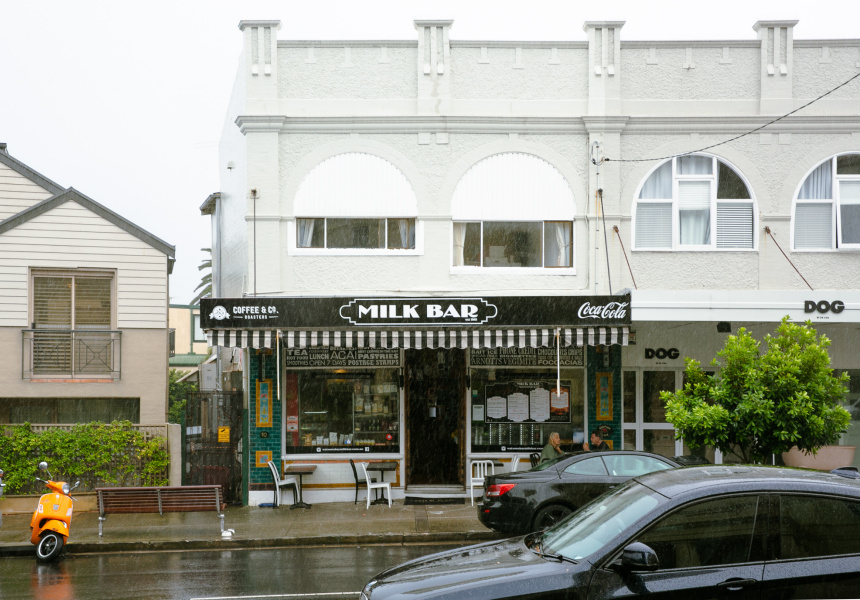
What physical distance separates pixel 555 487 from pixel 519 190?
20.8 feet

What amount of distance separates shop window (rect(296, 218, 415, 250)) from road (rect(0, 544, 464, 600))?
5776mm

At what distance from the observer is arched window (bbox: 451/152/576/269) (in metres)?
15.2

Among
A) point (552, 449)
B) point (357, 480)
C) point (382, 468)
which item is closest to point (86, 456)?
point (357, 480)

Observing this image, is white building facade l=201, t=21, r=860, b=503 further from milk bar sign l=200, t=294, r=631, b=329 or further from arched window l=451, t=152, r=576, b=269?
milk bar sign l=200, t=294, r=631, b=329

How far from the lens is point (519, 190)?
1520cm

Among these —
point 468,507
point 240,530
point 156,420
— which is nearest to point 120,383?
point 156,420

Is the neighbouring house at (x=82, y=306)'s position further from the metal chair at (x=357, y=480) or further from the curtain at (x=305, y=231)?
the metal chair at (x=357, y=480)

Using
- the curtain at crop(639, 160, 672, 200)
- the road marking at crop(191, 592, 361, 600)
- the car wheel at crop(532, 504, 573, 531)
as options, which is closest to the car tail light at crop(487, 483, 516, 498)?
the car wheel at crop(532, 504, 573, 531)

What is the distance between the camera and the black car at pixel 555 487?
10.9 m

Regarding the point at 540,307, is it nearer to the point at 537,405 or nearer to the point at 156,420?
the point at 537,405

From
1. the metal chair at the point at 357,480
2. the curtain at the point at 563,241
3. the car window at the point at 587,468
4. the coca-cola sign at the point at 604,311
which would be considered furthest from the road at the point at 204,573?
the curtain at the point at 563,241

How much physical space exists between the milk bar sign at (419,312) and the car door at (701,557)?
8686 millimetres

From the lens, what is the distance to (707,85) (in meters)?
15.2

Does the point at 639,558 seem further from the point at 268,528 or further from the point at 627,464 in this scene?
the point at 268,528
